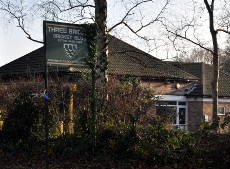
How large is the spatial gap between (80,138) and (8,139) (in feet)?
10.9

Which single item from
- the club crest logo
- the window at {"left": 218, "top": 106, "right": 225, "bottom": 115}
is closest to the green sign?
the club crest logo

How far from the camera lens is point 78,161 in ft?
39.7

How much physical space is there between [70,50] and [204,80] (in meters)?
27.1

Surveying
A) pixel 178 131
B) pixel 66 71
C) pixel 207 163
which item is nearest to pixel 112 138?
pixel 178 131

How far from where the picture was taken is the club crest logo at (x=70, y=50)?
11.6m

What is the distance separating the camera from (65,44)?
38.1ft

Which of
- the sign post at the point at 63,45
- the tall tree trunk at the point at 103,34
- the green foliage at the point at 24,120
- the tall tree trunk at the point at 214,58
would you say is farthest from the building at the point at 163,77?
the sign post at the point at 63,45

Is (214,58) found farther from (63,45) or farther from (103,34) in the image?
(63,45)

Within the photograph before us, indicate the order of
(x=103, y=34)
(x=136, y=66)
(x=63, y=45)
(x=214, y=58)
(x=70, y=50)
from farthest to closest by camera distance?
(x=136, y=66)
(x=214, y=58)
(x=103, y=34)
(x=70, y=50)
(x=63, y=45)

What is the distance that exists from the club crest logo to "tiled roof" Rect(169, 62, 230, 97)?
875 inches

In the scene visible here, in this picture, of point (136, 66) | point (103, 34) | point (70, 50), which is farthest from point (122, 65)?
point (70, 50)

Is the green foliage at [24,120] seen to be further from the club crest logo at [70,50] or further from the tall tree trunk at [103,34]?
the club crest logo at [70,50]

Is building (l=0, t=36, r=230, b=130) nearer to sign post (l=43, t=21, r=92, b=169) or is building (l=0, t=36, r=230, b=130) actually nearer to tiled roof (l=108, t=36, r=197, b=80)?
tiled roof (l=108, t=36, r=197, b=80)

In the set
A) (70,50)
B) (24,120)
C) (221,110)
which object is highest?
(70,50)
